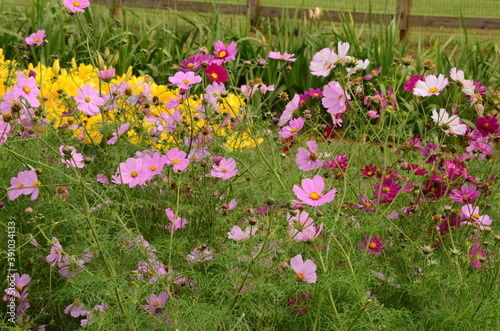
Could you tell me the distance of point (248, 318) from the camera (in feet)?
5.51

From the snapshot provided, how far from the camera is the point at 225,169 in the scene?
1.87m

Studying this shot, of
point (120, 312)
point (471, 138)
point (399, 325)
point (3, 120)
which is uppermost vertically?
point (3, 120)

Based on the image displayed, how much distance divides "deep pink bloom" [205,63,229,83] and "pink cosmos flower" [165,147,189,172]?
0.81ft

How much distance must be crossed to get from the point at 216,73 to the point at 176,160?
291mm

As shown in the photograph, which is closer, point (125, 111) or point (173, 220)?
point (173, 220)

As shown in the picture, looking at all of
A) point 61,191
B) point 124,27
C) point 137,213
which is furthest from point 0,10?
point 61,191

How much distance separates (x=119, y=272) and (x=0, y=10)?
394 cm

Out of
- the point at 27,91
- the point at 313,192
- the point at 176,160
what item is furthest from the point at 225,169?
the point at 27,91

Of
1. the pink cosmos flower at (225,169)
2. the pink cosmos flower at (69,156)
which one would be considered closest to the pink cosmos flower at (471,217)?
the pink cosmos flower at (225,169)

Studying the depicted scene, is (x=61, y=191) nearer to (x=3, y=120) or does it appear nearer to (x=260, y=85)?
(x=3, y=120)

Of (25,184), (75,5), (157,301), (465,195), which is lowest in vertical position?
(157,301)

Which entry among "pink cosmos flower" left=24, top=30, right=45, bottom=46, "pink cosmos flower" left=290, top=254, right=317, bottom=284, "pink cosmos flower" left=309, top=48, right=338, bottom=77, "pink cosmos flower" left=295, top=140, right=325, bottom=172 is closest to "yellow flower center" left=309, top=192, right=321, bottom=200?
"pink cosmos flower" left=290, top=254, right=317, bottom=284

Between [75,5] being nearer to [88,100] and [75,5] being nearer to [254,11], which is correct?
[88,100]

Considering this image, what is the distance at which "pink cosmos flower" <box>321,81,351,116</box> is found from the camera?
1.72m
